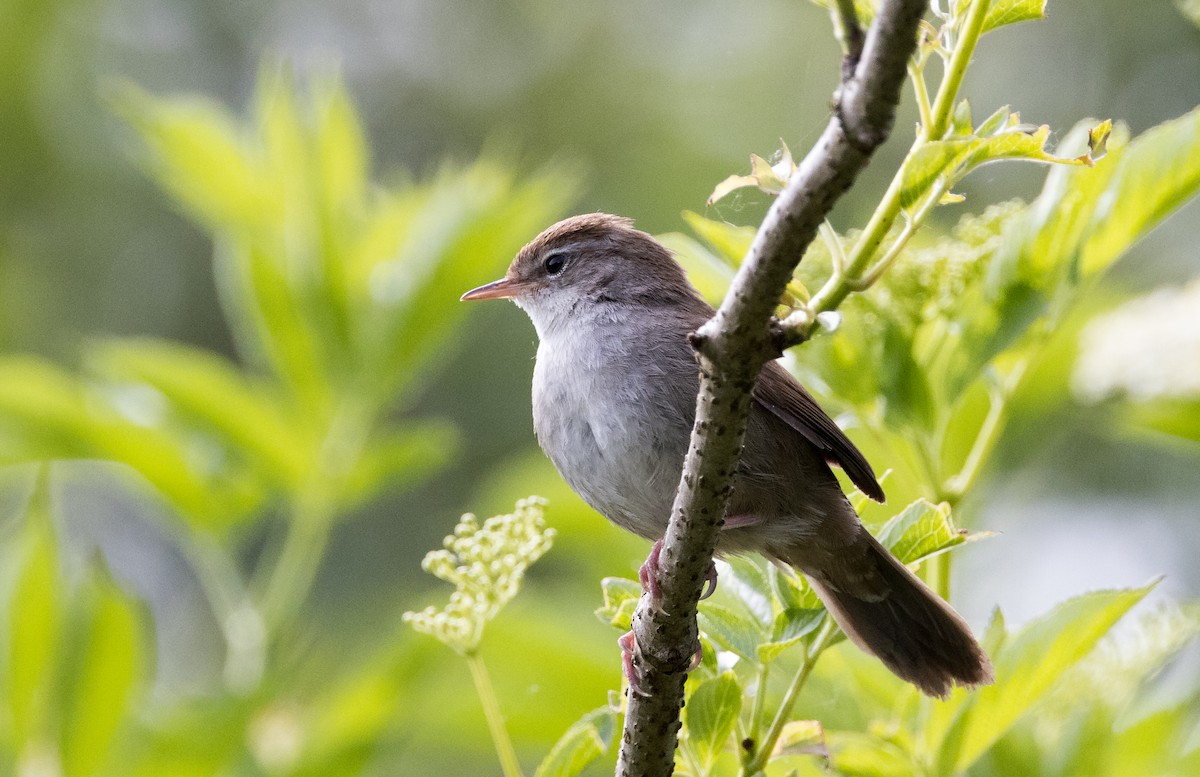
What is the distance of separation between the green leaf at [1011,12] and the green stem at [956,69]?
0.07ft

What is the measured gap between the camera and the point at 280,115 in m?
3.78

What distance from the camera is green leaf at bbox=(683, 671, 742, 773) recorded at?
1.86 meters

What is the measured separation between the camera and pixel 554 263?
3799mm

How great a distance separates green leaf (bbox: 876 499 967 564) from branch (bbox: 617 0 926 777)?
263mm

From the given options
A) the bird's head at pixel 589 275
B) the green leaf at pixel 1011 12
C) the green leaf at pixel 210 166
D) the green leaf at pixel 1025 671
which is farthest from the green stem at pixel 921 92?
the green leaf at pixel 210 166

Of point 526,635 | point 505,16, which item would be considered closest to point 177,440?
point 526,635

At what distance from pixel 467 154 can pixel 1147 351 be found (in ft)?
22.8

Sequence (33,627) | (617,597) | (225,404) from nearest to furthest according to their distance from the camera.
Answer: (617,597), (33,627), (225,404)

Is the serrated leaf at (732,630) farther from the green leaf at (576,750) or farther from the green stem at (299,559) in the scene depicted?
the green stem at (299,559)

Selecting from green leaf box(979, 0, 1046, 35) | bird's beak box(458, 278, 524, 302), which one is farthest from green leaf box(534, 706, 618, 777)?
bird's beak box(458, 278, 524, 302)

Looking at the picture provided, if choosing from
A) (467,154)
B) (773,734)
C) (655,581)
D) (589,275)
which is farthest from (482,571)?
(467,154)

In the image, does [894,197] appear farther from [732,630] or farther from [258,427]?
[258,427]

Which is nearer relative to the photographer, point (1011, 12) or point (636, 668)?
point (1011, 12)

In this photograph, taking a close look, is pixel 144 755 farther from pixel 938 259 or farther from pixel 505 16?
pixel 505 16
